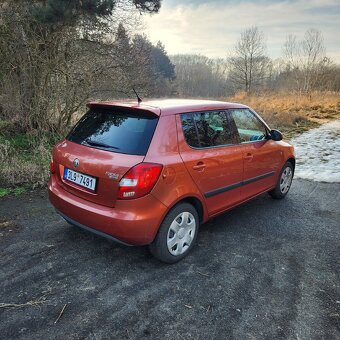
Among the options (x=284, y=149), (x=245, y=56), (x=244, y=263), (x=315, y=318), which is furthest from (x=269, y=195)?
(x=245, y=56)

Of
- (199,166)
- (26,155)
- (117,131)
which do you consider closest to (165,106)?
(117,131)

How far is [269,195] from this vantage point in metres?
5.70

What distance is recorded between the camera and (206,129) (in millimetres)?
3762

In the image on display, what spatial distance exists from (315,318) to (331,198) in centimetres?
349

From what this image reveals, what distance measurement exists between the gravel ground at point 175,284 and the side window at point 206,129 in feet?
4.05

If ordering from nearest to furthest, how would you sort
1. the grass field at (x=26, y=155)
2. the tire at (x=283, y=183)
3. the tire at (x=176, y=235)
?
the tire at (x=176, y=235)
the tire at (x=283, y=183)
the grass field at (x=26, y=155)

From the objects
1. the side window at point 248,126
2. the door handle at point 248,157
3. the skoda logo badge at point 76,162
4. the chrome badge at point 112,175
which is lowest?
the door handle at point 248,157

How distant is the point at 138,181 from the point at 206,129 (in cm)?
120

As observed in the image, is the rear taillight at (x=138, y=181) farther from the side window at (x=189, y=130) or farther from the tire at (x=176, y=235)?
the side window at (x=189, y=130)

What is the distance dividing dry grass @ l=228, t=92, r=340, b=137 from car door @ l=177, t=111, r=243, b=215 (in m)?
9.60

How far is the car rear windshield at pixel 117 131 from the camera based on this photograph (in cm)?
314

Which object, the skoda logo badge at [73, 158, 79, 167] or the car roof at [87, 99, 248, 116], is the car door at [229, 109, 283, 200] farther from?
the skoda logo badge at [73, 158, 79, 167]

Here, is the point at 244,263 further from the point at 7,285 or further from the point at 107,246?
the point at 7,285

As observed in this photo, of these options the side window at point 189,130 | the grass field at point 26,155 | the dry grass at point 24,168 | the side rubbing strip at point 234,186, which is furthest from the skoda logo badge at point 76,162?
the dry grass at point 24,168
